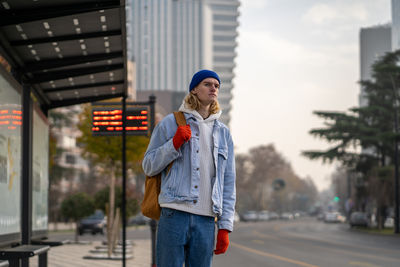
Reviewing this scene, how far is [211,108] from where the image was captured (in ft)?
13.8

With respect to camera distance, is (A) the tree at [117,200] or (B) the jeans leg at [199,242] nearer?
(B) the jeans leg at [199,242]

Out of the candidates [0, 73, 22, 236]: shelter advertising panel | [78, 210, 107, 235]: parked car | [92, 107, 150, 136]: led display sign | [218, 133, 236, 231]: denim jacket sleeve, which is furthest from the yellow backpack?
[78, 210, 107, 235]: parked car

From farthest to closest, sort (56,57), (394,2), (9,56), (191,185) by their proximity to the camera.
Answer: (394,2)
(56,57)
(9,56)
(191,185)

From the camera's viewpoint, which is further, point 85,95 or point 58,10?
point 85,95

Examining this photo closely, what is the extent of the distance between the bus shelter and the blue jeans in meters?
3.57

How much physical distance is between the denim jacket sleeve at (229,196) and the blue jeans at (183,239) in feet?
0.42

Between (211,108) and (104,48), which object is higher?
(104,48)

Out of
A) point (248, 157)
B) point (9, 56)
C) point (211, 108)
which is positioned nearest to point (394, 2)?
point (9, 56)

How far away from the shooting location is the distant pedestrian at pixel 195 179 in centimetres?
387

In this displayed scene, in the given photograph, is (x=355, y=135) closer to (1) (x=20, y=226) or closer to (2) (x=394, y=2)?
(2) (x=394, y=2)

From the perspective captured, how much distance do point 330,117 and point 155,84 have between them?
493 feet

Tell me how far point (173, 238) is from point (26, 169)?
531cm

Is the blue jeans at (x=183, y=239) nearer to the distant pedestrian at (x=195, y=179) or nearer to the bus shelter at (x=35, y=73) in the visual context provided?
the distant pedestrian at (x=195, y=179)

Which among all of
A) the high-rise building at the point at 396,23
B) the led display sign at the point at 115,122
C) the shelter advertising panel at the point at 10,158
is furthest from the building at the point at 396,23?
the shelter advertising panel at the point at 10,158
